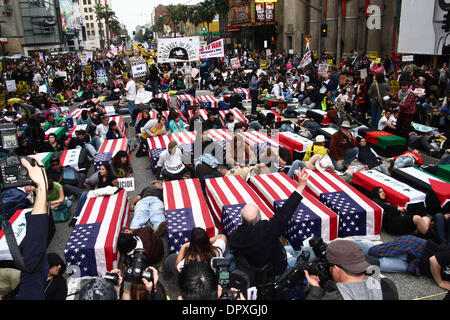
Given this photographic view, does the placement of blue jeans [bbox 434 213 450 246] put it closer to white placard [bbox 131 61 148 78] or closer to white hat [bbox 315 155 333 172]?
white hat [bbox 315 155 333 172]

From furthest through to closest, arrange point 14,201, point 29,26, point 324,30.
Result: 1. point 29,26
2. point 324,30
3. point 14,201

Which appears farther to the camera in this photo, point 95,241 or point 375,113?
point 375,113

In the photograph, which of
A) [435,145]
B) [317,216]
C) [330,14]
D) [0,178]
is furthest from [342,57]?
[0,178]

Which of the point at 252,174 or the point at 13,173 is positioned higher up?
the point at 13,173

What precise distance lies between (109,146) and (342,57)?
26714 millimetres

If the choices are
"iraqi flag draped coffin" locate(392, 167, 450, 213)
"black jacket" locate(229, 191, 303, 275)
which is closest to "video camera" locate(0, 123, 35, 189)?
"black jacket" locate(229, 191, 303, 275)

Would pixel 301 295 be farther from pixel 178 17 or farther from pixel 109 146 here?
pixel 178 17

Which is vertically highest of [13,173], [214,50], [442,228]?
[214,50]

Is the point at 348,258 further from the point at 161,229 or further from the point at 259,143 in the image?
the point at 259,143

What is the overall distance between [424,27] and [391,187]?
15.3m

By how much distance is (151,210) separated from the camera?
22.2ft

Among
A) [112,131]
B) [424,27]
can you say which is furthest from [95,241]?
[424,27]

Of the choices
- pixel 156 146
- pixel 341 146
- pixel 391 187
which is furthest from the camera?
pixel 156 146

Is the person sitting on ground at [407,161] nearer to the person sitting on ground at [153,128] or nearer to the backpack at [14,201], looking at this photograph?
the person sitting on ground at [153,128]
